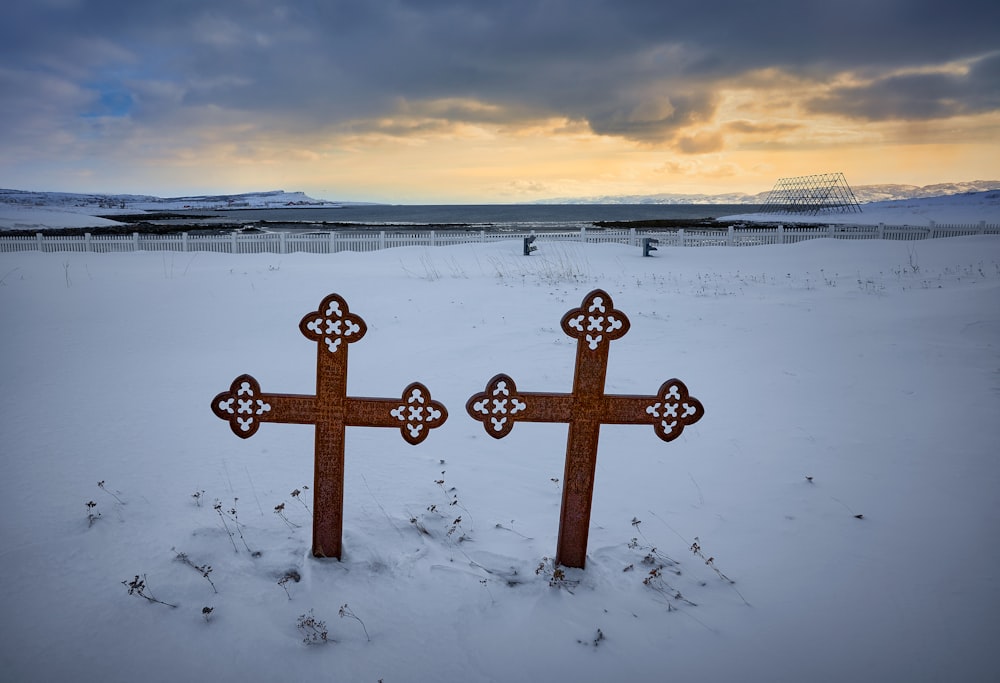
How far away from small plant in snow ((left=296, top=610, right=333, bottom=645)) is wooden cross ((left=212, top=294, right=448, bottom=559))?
0.55m

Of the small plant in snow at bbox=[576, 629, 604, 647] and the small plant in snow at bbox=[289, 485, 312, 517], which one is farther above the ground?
the small plant in snow at bbox=[289, 485, 312, 517]

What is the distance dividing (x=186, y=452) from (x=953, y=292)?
12.3 metres

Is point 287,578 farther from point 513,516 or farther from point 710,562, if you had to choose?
point 710,562

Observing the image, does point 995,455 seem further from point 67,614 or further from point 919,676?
point 67,614

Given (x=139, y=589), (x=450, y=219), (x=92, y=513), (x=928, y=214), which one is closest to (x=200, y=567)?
(x=139, y=589)

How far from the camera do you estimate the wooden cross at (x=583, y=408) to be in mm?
2961

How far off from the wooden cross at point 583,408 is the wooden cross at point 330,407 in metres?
0.34

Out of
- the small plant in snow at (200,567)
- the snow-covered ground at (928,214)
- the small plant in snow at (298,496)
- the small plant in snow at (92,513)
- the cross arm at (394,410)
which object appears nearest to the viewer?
the small plant in snow at (200,567)

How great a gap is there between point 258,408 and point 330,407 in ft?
1.25

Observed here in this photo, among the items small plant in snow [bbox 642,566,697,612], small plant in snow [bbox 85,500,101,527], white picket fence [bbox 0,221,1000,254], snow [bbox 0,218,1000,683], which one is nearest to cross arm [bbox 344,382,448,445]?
snow [bbox 0,218,1000,683]

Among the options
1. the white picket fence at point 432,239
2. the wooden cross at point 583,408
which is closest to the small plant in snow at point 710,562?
the wooden cross at point 583,408

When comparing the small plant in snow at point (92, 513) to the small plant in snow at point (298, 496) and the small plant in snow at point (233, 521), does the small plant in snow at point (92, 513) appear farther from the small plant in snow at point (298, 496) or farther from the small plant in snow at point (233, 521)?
the small plant in snow at point (298, 496)

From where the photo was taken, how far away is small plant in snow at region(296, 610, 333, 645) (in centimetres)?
260

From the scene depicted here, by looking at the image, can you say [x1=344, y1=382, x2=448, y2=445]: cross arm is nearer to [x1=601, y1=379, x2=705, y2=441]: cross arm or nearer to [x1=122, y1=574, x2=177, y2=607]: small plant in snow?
[x1=601, y1=379, x2=705, y2=441]: cross arm
